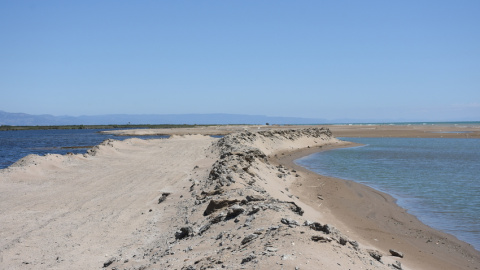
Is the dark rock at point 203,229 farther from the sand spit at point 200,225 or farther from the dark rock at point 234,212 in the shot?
the dark rock at point 234,212

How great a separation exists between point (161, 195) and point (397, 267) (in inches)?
270

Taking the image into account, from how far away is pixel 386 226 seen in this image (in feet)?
30.8

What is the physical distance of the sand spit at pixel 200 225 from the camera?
533cm

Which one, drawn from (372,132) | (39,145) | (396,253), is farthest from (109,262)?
(372,132)

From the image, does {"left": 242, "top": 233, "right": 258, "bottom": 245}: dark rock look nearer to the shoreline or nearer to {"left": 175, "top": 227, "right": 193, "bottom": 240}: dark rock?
{"left": 175, "top": 227, "right": 193, "bottom": 240}: dark rock

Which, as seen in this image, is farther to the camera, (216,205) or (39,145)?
(39,145)

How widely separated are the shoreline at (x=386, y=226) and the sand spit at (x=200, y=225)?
0.03 meters

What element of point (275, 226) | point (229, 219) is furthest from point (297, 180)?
point (275, 226)

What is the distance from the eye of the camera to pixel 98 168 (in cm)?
1717

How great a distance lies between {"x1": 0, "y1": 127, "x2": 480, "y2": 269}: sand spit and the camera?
17.5ft

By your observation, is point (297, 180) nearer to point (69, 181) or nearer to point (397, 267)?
point (69, 181)

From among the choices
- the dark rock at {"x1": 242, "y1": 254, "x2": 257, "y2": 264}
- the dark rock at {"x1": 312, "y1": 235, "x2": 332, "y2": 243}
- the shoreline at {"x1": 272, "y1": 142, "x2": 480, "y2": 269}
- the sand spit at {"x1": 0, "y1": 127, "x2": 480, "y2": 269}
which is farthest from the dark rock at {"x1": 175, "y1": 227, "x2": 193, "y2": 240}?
the shoreline at {"x1": 272, "y1": 142, "x2": 480, "y2": 269}

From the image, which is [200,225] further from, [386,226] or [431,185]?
[431,185]

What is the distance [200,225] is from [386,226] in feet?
15.5
